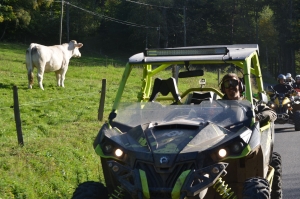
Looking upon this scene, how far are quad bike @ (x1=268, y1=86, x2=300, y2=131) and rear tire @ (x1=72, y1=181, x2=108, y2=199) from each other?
47.4ft

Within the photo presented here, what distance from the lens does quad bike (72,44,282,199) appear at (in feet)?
19.1

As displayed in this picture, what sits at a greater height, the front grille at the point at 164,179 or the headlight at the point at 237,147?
the headlight at the point at 237,147

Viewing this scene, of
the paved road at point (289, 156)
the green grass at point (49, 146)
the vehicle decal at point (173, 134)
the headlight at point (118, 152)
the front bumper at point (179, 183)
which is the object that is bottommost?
the paved road at point (289, 156)

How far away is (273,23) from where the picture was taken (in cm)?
8331

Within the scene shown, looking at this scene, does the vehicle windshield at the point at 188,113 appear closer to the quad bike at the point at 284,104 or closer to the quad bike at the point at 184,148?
the quad bike at the point at 184,148

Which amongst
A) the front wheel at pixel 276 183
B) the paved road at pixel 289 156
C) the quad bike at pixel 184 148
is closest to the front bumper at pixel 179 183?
the quad bike at pixel 184 148

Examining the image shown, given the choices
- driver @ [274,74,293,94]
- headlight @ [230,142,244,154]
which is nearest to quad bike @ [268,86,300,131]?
driver @ [274,74,293,94]

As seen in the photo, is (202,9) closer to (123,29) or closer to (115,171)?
(123,29)

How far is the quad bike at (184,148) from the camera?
5.82 meters

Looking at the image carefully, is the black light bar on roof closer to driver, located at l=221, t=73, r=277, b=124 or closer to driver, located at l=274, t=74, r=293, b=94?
driver, located at l=221, t=73, r=277, b=124

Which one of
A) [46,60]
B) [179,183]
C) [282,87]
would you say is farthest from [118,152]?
[46,60]

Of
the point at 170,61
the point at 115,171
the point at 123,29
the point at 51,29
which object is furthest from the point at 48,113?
the point at 123,29

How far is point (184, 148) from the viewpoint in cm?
593

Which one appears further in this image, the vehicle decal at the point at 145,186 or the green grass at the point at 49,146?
the green grass at the point at 49,146
